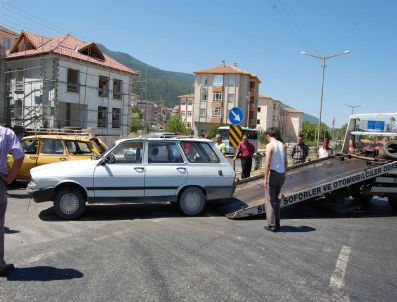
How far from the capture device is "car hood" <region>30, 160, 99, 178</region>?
7.87 meters

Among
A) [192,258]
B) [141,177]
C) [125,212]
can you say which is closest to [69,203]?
[125,212]

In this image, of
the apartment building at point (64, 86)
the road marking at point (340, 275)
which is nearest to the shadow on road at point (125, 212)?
the road marking at point (340, 275)

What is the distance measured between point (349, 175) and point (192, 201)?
3405 millimetres

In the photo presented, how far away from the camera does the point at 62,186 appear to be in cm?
793

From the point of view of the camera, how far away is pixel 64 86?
3206 cm

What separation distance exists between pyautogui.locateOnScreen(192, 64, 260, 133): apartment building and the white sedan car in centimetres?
7260

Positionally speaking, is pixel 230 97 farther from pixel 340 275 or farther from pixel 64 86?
pixel 340 275

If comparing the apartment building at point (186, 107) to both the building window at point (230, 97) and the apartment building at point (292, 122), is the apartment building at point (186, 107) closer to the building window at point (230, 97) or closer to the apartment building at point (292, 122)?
the building window at point (230, 97)

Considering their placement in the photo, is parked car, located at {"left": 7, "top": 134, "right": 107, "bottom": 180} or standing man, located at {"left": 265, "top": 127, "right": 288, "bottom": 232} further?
parked car, located at {"left": 7, "top": 134, "right": 107, "bottom": 180}

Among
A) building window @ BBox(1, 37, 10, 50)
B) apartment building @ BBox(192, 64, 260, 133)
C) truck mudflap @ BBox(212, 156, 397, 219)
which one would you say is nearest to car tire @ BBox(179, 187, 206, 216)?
truck mudflap @ BBox(212, 156, 397, 219)

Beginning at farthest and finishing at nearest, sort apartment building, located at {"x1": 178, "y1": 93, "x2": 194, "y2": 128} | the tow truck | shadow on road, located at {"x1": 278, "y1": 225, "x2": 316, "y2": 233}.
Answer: apartment building, located at {"x1": 178, "y1": 93, "x2": 194, "y2": 128}, the tow truck, shadow on road, located at {"x1": 278, "y1": 225, "x2": 316, "y2": 233}

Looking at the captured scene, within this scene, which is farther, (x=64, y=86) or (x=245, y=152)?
(x=64, y=86)

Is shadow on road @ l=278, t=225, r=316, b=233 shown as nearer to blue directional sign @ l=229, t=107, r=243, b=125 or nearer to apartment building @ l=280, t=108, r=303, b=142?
blue directional sign @ l=229, t=107, r=243, b=125

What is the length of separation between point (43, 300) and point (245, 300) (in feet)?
6.63
